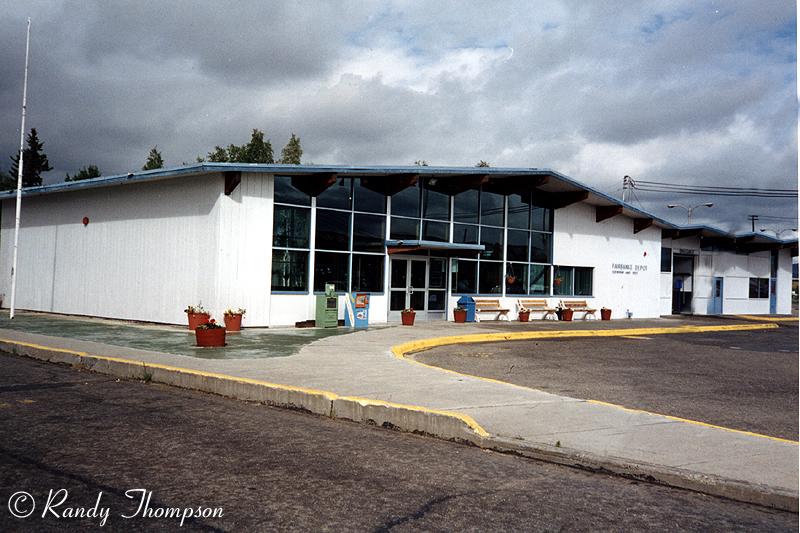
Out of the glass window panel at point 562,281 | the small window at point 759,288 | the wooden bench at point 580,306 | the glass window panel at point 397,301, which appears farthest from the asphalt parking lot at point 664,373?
the small window at point 759,288

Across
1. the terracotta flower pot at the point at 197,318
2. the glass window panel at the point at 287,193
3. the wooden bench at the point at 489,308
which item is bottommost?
the terracotta flower pot at the point at 197,318

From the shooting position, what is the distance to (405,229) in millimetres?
22047

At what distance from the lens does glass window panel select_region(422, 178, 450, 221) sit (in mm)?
22656

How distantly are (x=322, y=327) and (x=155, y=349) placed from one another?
21.1ft

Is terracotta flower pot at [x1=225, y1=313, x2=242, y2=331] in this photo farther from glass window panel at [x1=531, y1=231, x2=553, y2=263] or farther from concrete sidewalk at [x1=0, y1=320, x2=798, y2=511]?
glass window panel at [x1=531, y1=231, x2=553, y2=263]

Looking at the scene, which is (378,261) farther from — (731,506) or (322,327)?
(731,506)

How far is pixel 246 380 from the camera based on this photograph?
30.5 feet

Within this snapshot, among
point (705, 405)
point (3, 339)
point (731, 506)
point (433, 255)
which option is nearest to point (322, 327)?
point (433, 255)

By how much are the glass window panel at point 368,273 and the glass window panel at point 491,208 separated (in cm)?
523

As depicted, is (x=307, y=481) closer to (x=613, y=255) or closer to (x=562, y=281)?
(x=562, y=281)

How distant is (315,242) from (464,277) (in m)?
6.67

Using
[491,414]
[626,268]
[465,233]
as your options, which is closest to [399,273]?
[465,233]

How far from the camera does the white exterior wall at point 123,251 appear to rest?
18.5 m

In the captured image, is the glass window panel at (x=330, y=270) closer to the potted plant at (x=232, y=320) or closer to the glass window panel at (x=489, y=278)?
the potted plant at (x=232, y=320)
